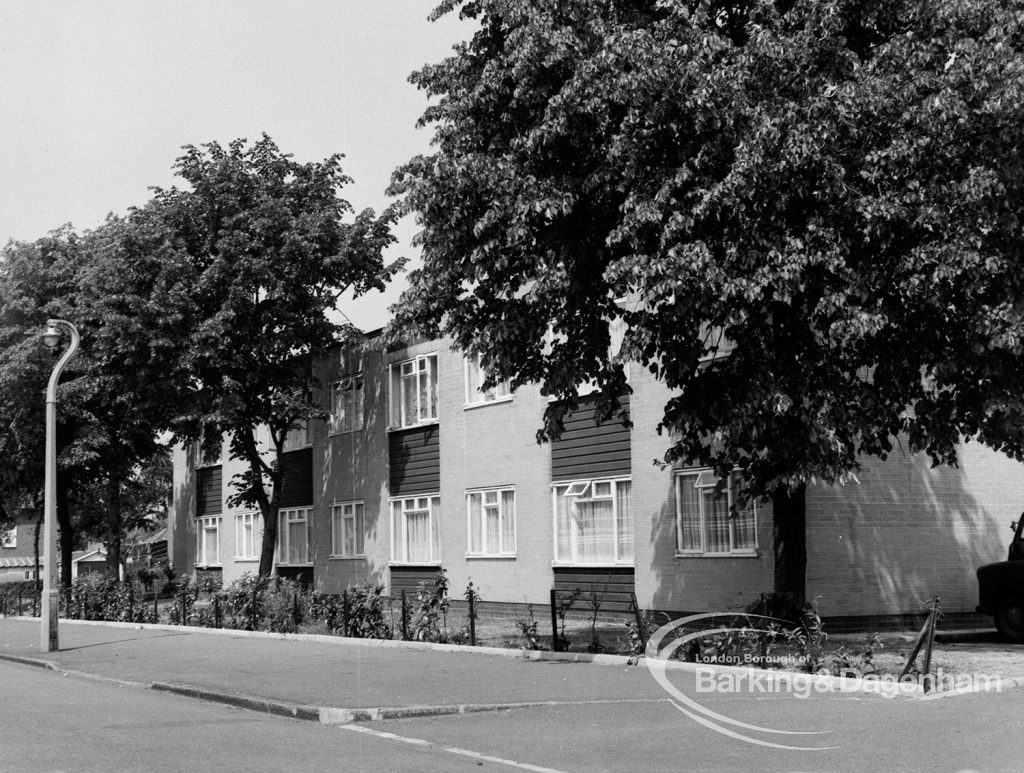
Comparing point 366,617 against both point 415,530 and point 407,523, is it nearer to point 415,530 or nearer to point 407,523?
point 415,530

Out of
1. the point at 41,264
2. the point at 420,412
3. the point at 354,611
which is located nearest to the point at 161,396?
the point at 420,412

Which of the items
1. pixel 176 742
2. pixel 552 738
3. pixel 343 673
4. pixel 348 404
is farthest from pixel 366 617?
pixel 348 404

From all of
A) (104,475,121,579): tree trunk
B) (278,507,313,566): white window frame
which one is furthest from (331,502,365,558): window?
(104,475,121,579): tree trunk

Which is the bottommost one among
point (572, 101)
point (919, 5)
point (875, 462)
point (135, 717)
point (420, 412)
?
point (135, 717)

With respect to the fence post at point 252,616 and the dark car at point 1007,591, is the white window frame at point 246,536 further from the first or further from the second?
the dark car at point 1007,591

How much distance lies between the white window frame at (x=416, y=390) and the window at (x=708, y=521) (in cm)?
914

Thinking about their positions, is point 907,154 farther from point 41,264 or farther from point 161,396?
point 41,264

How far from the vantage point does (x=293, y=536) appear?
36469 millimetres

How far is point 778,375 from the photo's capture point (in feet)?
49.4

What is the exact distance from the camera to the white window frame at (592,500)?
2330 cm

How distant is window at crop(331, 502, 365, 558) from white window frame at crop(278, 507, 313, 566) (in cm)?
162

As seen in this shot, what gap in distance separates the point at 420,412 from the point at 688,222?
16.9m

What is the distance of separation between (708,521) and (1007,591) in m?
5.21

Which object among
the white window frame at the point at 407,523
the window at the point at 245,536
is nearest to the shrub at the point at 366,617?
the white window frame at the point at 407,523
